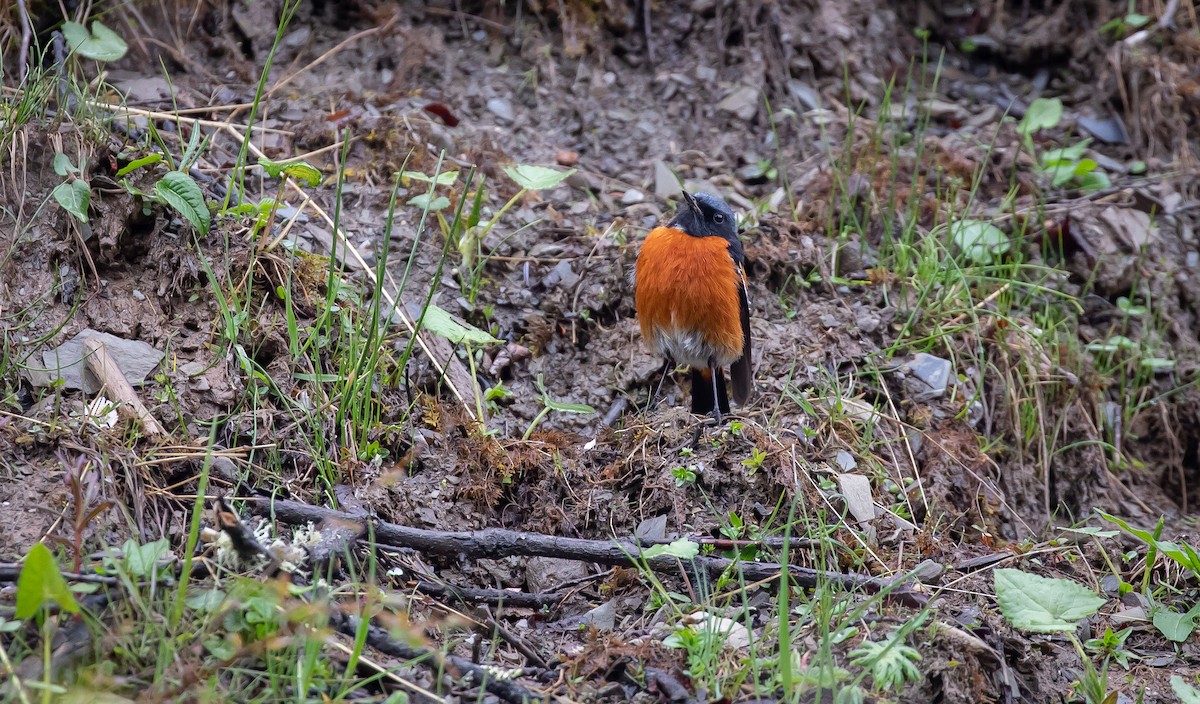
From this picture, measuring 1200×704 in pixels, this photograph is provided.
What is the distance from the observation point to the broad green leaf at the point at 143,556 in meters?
2.90

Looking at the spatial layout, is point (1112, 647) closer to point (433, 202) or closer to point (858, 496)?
point (858, 496)

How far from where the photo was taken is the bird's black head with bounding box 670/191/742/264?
519cm

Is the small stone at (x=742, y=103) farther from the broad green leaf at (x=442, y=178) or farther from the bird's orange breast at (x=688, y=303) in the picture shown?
the broad green leaf at (x=442, y=178)

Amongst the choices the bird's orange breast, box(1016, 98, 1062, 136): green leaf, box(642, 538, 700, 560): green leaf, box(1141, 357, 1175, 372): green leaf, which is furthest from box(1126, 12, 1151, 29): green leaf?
box(642, 538, 700, 560): green leaf

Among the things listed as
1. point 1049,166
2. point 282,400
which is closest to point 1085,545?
point 1049,166

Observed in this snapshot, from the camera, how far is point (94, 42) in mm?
4930

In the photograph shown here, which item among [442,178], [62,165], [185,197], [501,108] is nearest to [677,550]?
[185,197]

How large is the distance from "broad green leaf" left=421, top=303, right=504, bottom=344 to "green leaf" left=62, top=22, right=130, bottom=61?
213 centimetres

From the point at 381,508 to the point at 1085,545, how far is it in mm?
3123

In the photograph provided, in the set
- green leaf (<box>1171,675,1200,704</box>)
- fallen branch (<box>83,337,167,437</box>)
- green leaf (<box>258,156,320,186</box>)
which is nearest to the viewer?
green leaf (<box>1171,675,1200,704</box>)

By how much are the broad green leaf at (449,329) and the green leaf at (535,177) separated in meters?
1.02

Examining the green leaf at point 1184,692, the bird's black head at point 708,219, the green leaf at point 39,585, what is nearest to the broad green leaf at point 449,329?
the bird's black head at point 708,219

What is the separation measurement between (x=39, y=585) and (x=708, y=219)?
3538 mm

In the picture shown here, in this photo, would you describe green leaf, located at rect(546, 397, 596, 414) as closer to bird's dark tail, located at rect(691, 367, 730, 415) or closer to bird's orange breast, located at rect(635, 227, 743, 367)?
bird's orange breast, located at rect(635, 227, 743, 367)
